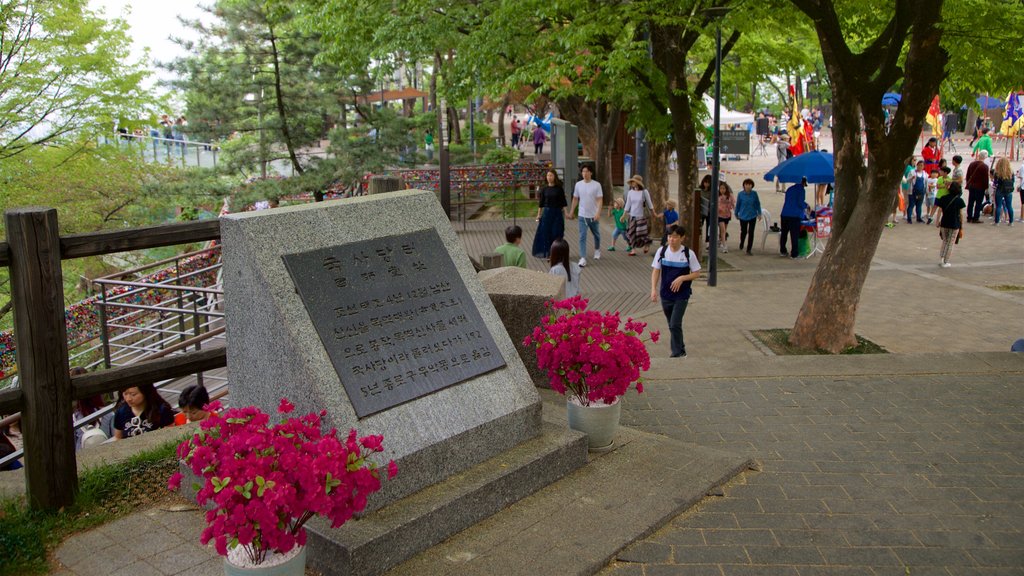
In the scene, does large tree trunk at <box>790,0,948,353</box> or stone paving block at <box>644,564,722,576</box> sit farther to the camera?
large tree trunk at <box>790,0,948,353</box>

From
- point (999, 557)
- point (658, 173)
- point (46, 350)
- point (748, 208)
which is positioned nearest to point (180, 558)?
point (46, 350)

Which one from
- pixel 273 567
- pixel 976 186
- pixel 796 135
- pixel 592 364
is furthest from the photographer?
pixel 796 135

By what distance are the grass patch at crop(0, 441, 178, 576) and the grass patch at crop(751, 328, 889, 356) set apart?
7612 millimetres

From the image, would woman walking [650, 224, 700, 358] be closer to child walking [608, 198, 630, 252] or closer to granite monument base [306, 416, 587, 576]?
granite monument base [306, 416, 587, 576]

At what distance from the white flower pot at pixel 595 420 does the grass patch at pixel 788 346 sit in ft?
17.7

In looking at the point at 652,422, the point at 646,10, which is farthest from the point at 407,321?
the point at 646,10

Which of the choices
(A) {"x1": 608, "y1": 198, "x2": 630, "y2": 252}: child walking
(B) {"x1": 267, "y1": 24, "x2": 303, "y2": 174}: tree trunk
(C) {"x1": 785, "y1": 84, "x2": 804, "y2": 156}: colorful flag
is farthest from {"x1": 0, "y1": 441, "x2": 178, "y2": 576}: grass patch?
(C) {"x1": 785, "y1": 84, "x2": 804, "y2": 156}: colorful flag

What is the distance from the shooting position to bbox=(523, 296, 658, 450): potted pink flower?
5.96 m

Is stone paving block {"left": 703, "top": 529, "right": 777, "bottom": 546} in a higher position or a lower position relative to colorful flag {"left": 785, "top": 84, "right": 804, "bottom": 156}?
lower

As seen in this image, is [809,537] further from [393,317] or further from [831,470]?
[393,317]

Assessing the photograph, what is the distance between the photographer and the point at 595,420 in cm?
618

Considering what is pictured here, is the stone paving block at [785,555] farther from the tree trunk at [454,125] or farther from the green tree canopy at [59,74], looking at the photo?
the tree trunk at [454,125]

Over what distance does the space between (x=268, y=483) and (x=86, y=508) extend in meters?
2.21

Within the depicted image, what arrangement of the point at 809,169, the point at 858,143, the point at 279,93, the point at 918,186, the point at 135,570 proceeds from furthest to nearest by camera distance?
the point at 918,186
the point at 279,93
the point at 809,169
the point at 858,143
the point at 135,570
